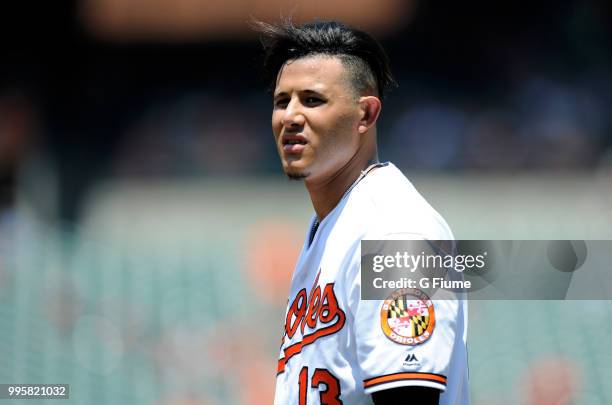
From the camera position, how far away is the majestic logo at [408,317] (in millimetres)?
1673

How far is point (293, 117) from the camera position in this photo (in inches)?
82.3

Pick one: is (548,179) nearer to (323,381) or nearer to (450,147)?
(450,147)

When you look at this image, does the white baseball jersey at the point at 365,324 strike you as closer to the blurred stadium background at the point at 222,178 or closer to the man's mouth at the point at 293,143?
the man's mouth at the point at 293,143

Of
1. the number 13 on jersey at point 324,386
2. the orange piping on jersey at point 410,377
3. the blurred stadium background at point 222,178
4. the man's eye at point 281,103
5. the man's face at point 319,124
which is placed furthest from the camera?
the blurred stadium background at point 222,178

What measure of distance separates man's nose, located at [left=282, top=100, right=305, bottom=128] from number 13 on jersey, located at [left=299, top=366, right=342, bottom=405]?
586 millimetres

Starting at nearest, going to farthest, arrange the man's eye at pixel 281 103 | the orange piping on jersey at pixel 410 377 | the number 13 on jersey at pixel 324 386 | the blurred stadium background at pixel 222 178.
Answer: the orange piping on jersey at pixel 410 377 < the number 13 on jersey at pixel 324 386 < the man's eye at pixel 281 103 < the blurred stadium background at pixel 222 178

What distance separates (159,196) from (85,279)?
1.95 m

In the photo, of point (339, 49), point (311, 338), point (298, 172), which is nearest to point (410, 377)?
point (311, 338)

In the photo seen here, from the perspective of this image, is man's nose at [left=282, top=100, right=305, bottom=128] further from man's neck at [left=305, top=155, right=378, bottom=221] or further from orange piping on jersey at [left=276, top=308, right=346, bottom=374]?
orange piping on jersey at [left=276, top=308, right=346, bottom=374]

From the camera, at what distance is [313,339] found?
1.88m

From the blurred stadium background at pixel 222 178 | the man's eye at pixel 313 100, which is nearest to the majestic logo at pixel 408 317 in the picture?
the man's eye at pixel 313 100

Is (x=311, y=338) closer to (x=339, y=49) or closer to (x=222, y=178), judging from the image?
(x=339, y=49)

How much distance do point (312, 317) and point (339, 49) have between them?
0.71 m

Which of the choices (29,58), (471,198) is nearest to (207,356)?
(471,198)
